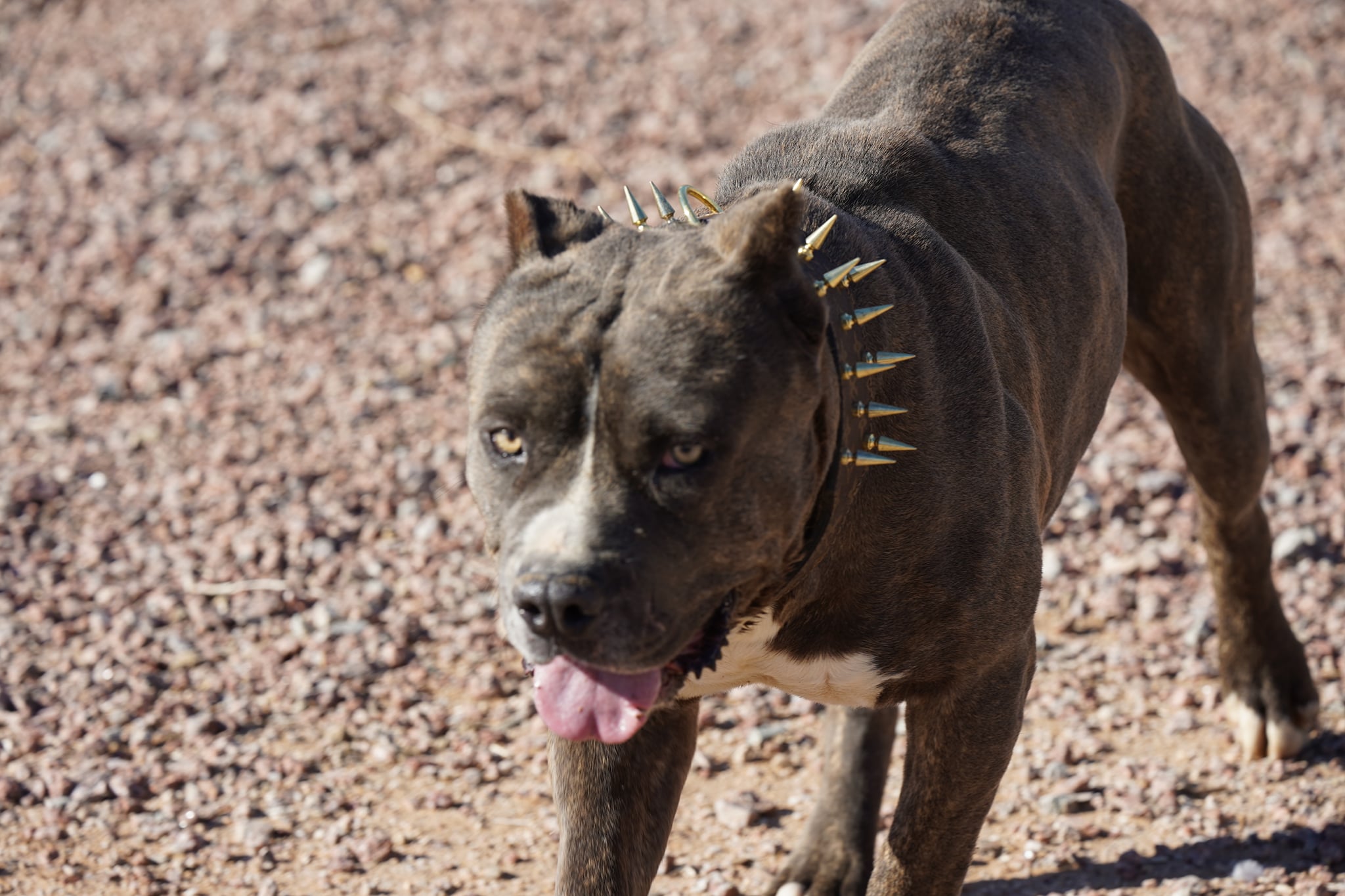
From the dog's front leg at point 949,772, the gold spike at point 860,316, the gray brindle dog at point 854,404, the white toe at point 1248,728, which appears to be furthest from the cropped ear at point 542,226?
the white toe at point 1248,728

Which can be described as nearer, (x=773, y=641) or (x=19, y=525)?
(x=773, y=641)

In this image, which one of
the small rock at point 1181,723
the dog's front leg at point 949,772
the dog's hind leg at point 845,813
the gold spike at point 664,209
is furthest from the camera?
the small rock at point 1181,723

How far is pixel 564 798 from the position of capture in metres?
3.40

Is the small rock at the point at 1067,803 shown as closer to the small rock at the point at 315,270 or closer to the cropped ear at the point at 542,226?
the cropped ear at the point at 542,226

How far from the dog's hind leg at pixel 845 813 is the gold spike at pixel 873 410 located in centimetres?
151

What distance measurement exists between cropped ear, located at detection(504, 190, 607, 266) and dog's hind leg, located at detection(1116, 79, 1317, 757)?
2.02 metres

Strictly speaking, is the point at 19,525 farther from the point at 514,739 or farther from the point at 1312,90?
the point at 1312,90

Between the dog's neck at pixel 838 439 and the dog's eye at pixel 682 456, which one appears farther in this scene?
the dog's neck at pixel 838 439

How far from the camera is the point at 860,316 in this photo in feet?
9.65

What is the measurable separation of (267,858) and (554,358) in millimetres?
2266

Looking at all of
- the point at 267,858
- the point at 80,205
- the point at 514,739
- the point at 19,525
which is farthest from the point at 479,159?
the point at 267,858

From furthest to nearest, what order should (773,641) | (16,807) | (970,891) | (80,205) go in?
(80,205), (16,807), (970,891), (773,641)

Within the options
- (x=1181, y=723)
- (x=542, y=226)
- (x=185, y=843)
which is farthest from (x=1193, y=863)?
(x=185, y=843)

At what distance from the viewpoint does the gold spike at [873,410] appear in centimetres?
291
